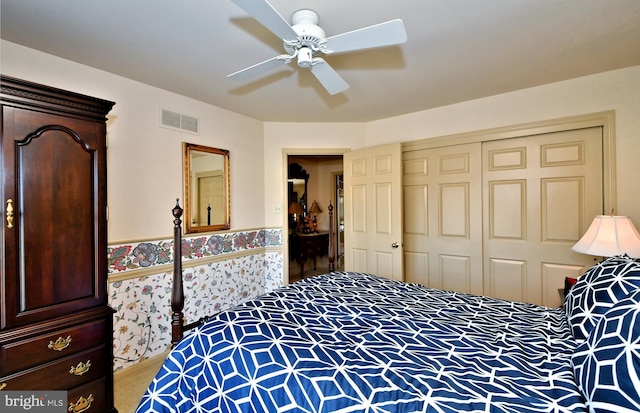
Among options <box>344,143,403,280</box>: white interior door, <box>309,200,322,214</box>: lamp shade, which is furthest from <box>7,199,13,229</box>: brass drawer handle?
<box>309,200,322,214</box>: lamp shade

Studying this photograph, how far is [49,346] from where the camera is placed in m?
1.55

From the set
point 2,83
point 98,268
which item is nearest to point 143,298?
point 98,268

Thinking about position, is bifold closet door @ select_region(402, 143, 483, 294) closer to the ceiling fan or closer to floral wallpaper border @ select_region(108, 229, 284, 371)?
floral wallpaper border @ select_region(108, 229, 284, 371)

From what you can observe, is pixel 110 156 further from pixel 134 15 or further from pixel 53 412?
pixel 53 412

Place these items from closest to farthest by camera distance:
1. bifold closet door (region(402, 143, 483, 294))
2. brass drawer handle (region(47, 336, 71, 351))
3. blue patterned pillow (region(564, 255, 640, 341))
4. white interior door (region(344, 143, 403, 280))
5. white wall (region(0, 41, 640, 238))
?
blue patterned pillow (region(564, 255, 640, 341)) < brass drawer handle (region(47, 336, 71, 351)) < white wall (region(0, 41, 640, 238)) < bifold closet door (region(402, 143, 483, 294)) < white interior door (region(344, 143, 403, 280))

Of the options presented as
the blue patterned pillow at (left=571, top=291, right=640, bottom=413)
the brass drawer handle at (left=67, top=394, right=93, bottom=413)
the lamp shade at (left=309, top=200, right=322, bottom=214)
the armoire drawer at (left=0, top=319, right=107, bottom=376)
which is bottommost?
the brass drawer handle at (left=67, top=394, right=93, bottom=413)

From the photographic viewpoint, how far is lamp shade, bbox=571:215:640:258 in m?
1.89

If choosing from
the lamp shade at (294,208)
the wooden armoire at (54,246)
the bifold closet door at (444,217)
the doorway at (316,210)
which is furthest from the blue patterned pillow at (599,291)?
the lamp shade at (294,208)

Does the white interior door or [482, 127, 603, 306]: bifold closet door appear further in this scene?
the white interior door

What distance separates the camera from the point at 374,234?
11.4 ft

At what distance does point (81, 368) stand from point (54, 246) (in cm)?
70

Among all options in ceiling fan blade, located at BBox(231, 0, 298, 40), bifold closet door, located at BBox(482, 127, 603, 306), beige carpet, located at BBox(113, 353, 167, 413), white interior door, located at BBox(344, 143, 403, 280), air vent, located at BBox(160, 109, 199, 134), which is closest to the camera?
ceiling fan blade, located at BBox(231, 0, 298, 40)

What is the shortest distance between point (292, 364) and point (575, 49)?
267cm

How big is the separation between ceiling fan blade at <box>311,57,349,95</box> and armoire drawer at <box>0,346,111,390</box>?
6.80ft
